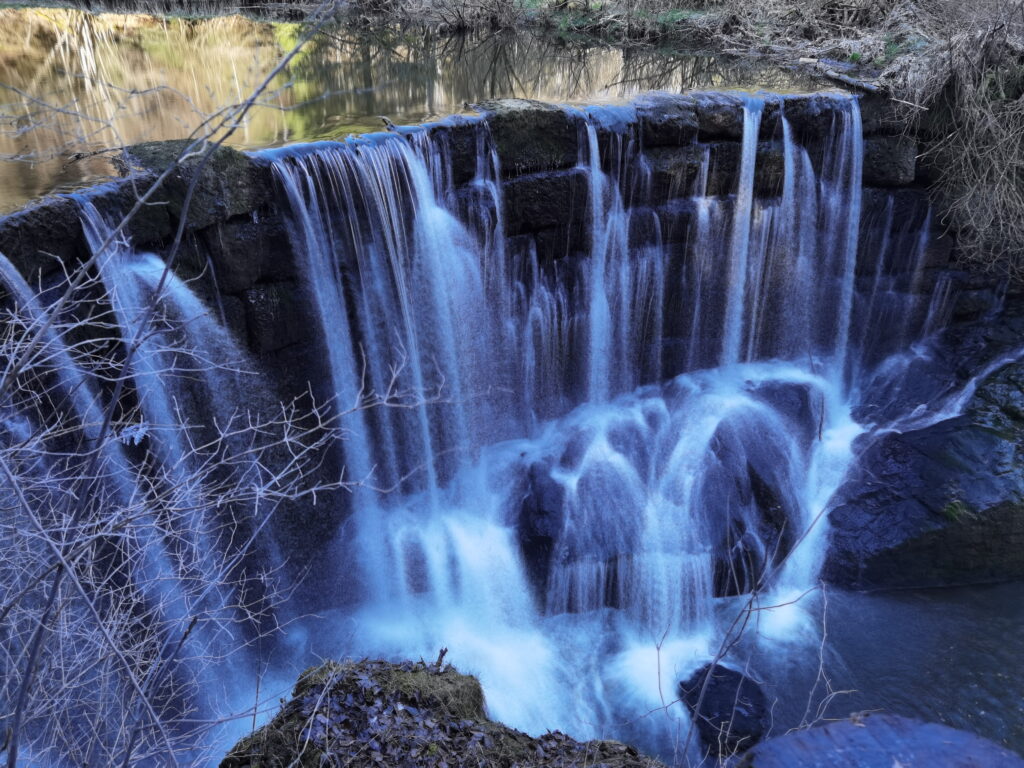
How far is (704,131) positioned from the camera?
827cm

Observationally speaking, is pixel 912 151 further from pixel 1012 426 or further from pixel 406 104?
pixel 406 104

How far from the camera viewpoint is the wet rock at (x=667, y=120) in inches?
314

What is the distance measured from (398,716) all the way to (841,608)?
4.95 meters

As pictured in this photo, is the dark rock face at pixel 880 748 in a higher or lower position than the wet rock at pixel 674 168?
lower

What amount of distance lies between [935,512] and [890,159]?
4.03 meters

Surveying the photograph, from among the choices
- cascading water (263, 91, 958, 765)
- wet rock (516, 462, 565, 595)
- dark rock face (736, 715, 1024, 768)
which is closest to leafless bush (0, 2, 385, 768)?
cascading water (263, 91, 958, 765)

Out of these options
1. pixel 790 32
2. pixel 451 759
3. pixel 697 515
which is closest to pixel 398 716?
pixel 451 759

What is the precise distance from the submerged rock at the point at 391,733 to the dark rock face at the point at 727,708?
6.77 ft

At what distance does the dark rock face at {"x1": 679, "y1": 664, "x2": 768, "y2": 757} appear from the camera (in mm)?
6000

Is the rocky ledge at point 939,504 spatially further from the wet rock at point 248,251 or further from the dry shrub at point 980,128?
the wet rock at point 248,251

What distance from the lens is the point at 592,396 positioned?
8609 mm

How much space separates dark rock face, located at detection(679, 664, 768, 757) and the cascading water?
8.3 inches

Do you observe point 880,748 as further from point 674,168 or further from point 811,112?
point 811,112

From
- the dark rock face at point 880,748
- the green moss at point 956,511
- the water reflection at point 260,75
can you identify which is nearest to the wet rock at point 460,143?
the water reflection at point 260,75
